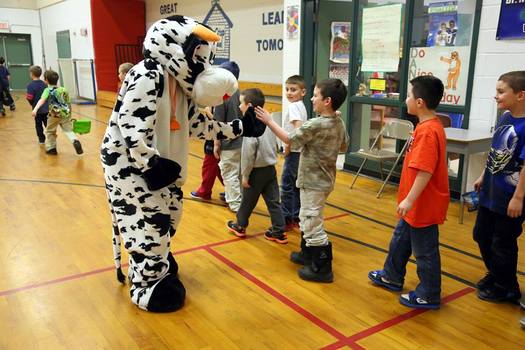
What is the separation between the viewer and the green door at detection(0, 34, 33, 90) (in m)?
16.9

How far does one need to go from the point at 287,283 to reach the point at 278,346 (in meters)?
0.71

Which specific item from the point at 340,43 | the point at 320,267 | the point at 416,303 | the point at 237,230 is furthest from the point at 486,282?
the point at 340,43

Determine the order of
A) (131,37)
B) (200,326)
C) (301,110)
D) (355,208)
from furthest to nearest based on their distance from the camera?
(131,37) < (355,208) < (301,110) < (200,326)

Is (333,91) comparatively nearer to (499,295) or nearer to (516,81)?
(516,81)

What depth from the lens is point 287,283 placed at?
3.05 meters

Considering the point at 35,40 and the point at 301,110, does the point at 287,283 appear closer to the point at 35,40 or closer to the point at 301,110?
the point at 301,110

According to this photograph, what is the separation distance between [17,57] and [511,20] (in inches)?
695

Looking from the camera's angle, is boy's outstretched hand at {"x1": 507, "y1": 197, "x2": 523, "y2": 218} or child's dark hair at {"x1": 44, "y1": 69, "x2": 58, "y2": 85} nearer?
boy's outstretched hand at {"x1": 507, "y1": 197, "x2": 523, "y2": 218}

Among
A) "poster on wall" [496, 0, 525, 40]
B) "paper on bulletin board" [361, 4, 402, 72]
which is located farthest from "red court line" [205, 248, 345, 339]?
"paper on bulletin board" [361, 4, 402, 72]

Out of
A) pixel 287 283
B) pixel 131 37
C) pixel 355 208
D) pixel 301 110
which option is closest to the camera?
pixel 287 283

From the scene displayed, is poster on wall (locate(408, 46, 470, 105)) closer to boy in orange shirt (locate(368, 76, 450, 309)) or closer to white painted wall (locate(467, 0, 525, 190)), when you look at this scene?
white painted wall (locate(467, 0, 525, 190))

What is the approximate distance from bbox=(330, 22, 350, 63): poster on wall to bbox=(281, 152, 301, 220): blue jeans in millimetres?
3361

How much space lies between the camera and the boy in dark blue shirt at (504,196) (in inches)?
100


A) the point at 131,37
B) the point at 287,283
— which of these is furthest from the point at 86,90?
the point at 287,283
